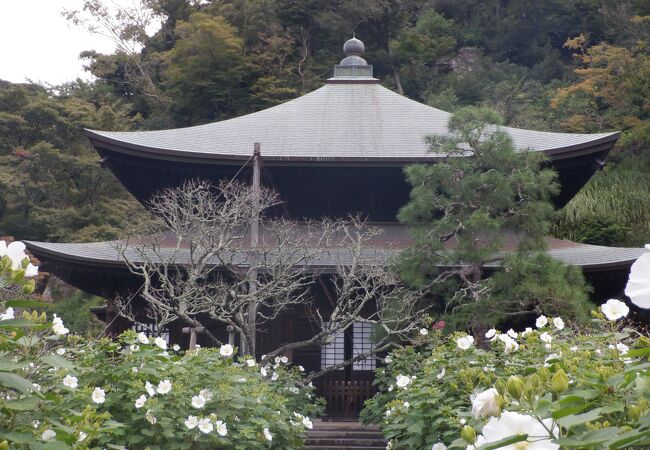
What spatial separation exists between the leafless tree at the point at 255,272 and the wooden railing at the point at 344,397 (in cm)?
91

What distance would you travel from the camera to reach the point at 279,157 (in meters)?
11.8

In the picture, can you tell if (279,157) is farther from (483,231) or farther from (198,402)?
(198,402)

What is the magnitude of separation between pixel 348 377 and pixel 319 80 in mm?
16649

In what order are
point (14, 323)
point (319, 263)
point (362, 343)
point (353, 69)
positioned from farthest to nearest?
point (353, 69) < point (362, 343) < point (319, 263) < point (14, 323)

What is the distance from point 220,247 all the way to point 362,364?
3.93 metres

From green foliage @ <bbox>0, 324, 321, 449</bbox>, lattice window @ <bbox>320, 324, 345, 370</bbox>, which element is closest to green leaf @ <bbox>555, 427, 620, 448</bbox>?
green foliage @ <bbox>0, 324, 321, 449</bbox>

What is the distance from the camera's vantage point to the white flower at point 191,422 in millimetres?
5453

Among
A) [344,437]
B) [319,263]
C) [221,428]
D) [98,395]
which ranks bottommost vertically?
[344,437]

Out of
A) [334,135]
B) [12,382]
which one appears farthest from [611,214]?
[12,382]

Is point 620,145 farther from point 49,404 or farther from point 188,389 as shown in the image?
point 49,404

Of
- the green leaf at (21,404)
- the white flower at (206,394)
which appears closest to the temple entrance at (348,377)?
the white flower at (206,394)

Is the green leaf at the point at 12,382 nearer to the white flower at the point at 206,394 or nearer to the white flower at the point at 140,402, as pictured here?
the white flower at the point at 140,402

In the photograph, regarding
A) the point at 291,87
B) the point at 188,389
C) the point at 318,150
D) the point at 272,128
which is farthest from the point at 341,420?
the point at 291,87

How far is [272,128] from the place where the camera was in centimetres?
1367
